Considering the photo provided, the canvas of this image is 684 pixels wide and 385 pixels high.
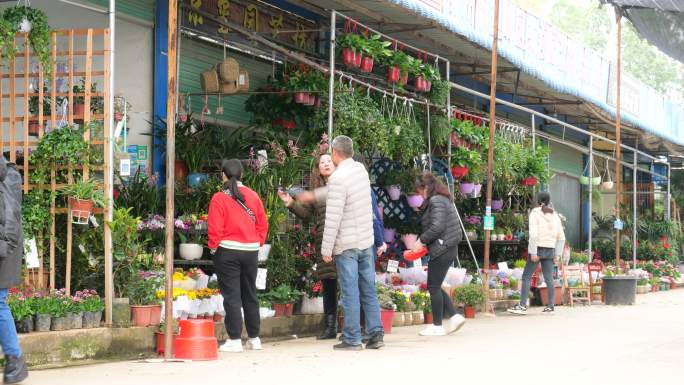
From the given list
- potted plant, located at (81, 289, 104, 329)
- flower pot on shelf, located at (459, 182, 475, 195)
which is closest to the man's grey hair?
potted plant, located at (81, 289, 104, 329)

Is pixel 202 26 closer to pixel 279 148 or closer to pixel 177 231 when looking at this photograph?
pixel 279 148

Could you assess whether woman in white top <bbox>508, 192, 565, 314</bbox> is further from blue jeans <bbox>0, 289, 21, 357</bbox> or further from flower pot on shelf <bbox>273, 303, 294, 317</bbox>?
blue jeans <bbox>0, 289, 21, 357</bbox>

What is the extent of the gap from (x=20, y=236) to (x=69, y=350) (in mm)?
1741

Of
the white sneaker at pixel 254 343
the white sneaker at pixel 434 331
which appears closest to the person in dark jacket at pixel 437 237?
the white sneaker at pixel 434 331

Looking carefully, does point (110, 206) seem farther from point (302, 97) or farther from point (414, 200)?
point (414, 200)

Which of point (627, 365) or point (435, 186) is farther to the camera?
point (435, 186)

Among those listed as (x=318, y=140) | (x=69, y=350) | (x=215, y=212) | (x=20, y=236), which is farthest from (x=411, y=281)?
(x=20, y=236)

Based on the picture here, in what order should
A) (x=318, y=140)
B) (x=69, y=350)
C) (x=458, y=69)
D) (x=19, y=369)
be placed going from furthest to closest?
(x=458, y=69) < (x=318, y=140) < (x=69, y=350) < (x=19, y=369)

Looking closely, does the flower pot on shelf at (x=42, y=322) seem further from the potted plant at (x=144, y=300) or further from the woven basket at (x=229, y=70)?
the woven basket at (x=229, y=70)

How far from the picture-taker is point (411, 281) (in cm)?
1516

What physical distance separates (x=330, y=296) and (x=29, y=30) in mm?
4165

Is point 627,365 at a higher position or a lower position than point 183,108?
lower

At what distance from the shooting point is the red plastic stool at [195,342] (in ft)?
29.5

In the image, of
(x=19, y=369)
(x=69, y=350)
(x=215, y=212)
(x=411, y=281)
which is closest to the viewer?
(x=19, y=369)
